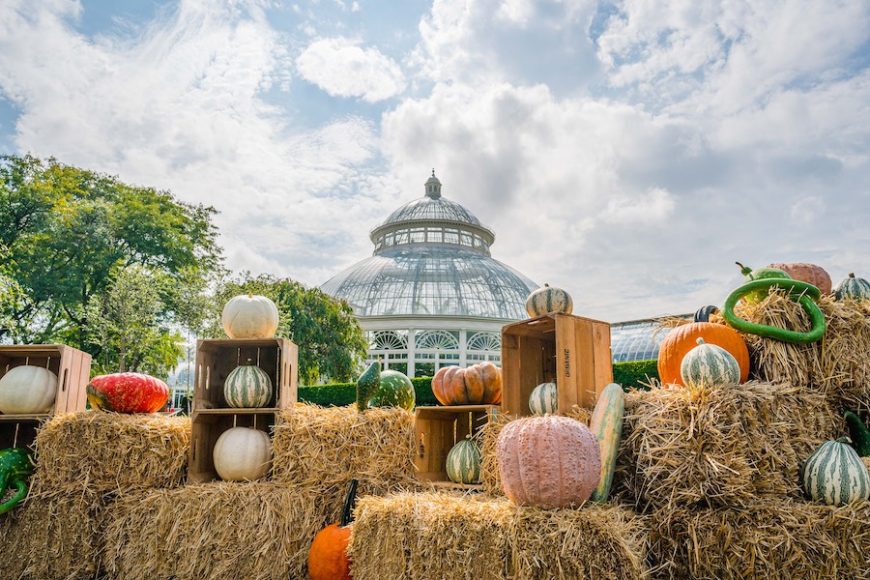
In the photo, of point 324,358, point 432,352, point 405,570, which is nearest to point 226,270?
point 324,358

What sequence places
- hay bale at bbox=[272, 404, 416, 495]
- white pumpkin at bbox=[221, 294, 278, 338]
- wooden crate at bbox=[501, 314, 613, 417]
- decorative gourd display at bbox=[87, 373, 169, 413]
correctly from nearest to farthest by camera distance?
wooden crate at bbox=[501, 314, 613, 417] → hay bale at bbox=[272, 404, 416, 495] → white pumpkin at bbox=[221, 294, 278, 338] → decorative gourd display at bbox=[87, 373, 169, 413]

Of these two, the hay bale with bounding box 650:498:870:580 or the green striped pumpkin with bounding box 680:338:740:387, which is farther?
the green striped pumpkin with bounding box 680:338:740:387

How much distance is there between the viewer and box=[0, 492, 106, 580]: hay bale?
4.64 m

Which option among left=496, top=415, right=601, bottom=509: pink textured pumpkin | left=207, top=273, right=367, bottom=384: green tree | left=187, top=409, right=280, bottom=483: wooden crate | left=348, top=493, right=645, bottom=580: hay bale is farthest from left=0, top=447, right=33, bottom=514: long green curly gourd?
left=207, top=273, right=367, bottom=384: green tree

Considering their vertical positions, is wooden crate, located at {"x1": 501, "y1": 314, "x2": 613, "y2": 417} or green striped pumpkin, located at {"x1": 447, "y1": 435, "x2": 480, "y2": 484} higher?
wooden crate, located at {"x1": 501, "y1": 314, "x2": 613, "y2": 417}

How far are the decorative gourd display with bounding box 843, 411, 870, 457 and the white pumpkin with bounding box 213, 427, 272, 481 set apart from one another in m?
3.97

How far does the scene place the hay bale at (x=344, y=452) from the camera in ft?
14.9

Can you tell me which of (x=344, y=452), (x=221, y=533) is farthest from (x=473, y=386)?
(x=221, y=533)

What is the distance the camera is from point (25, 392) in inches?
202

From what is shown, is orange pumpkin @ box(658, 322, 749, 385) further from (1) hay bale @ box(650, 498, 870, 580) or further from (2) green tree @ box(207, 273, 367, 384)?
(2) green tree @ box(207, 273, 367, 384)

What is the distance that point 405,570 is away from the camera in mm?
3277

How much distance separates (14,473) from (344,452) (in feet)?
8.56

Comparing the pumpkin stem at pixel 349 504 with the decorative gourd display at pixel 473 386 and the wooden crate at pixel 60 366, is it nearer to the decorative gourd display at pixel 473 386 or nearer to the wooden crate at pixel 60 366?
the decorative gourd display at pixel 473 386

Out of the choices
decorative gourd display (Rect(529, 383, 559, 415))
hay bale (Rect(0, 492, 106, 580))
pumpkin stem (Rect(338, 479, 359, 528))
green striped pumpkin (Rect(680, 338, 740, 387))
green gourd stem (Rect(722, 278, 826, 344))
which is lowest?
hay bale (Rect(0, 492, 106, 580))
